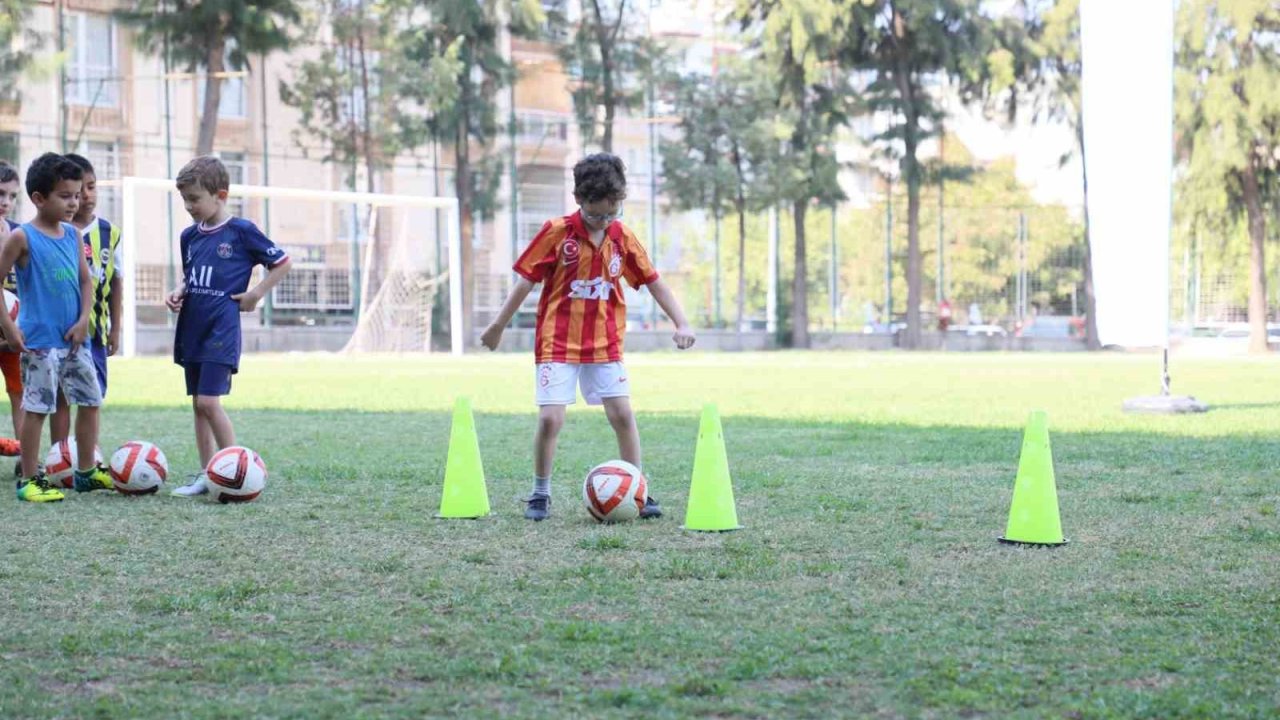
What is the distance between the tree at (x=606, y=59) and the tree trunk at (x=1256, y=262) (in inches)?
613

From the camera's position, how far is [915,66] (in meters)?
43.5

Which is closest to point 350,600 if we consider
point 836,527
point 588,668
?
point 588,668

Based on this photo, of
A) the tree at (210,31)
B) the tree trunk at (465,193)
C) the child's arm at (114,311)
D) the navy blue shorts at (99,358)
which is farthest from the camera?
the tree trunk at (465,193)

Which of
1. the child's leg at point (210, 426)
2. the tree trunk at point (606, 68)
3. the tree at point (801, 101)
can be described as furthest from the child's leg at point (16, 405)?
the tree at point (801, 101)

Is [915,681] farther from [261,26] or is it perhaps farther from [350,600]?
[261,26]

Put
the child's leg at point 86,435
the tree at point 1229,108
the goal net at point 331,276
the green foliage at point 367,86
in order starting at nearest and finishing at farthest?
the child's leg at point 86,435
the goal net at point 331,276
the tree at point 1229,108
the green foliage at point 367,86

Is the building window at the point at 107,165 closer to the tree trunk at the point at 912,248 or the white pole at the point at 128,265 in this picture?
the white pole at the point at 128,265

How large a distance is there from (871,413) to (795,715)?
10.6 metres

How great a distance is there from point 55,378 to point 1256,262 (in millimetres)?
36497

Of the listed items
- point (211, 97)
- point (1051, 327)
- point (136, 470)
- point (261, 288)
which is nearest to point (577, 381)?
point (261, 288)

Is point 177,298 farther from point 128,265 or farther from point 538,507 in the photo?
point 128,265

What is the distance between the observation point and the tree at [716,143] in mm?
41906

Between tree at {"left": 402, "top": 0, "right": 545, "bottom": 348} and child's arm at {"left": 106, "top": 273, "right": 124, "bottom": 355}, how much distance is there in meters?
31.0

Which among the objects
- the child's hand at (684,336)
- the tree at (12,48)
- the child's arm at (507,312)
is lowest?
the child's hand at (684,336)
